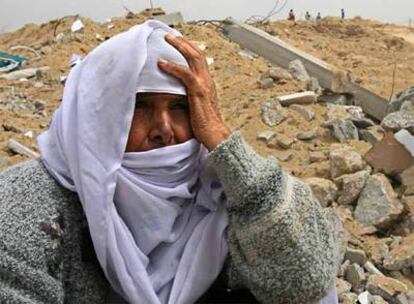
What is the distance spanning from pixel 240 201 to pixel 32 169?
1.84 feet

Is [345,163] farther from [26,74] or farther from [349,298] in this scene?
[26,74]

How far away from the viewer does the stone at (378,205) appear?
195 inches

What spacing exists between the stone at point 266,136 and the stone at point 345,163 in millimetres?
762

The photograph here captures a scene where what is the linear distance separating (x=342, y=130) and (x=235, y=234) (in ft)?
14.2

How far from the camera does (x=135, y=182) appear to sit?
2.09m

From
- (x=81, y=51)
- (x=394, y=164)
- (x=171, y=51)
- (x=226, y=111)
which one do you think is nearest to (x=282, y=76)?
(x=226, y=111)

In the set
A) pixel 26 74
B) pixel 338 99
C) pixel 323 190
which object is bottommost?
pixel 26 74

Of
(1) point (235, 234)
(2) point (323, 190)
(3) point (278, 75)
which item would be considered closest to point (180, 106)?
(1) point (235, 234)

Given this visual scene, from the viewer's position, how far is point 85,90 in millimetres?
2072

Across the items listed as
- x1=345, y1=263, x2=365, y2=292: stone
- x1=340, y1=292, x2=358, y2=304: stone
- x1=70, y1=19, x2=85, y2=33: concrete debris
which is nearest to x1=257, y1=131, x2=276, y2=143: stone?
x1=345, y1=263, x2=365, y2=292: stone

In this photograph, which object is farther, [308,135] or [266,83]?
[266,83]

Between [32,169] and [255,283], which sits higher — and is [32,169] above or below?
above

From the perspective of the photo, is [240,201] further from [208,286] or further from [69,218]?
[69,218]

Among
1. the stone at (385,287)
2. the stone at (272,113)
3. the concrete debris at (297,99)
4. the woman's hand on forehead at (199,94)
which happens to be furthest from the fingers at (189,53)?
the concrete debris at (297,99)
